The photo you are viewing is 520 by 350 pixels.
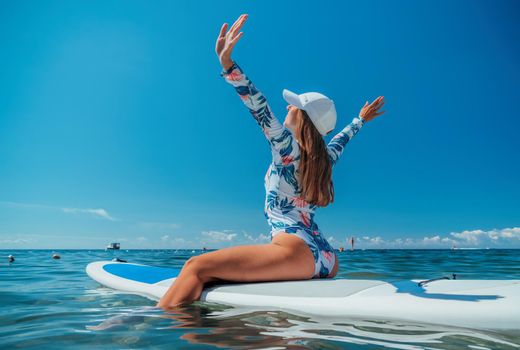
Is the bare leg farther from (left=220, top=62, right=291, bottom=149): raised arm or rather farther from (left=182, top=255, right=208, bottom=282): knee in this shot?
(left=220, top=62, right=291, bottom=149): raised arm

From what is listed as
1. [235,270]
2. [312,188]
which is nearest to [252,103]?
[312,188]

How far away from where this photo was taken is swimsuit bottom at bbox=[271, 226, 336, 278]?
2.57 meters

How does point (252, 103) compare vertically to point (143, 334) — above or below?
above

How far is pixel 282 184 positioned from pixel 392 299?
0.99 m

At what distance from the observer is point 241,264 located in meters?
2.56

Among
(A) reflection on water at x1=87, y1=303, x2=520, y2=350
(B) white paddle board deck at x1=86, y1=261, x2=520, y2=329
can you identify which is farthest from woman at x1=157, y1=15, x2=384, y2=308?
(A) reflection on water at x1=87, y1=303, x2=520, y2=350

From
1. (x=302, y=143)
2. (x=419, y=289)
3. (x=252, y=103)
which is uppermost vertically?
(x=252, y=103)

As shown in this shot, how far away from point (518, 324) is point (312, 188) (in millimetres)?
1337

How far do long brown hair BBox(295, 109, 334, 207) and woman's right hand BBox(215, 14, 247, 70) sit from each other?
650mm

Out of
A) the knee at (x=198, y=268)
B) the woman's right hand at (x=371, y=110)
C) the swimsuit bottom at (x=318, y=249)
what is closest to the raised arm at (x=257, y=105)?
the swimsuit bottom at (x=318, y=249)

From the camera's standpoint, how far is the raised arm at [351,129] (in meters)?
3.31

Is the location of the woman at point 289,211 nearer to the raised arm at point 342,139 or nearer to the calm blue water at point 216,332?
the calm blue water at point 216,332

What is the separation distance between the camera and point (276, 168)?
8.43ft

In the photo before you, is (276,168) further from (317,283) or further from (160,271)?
(160,271)
